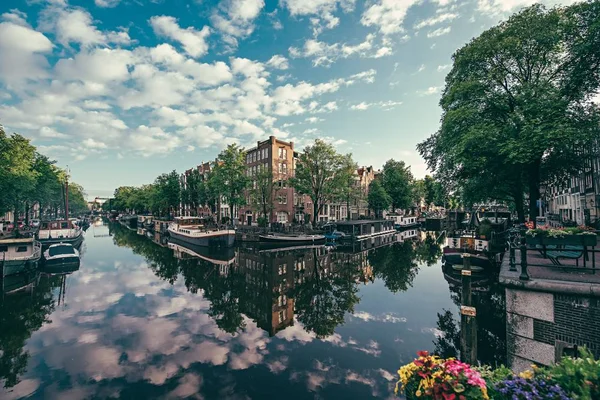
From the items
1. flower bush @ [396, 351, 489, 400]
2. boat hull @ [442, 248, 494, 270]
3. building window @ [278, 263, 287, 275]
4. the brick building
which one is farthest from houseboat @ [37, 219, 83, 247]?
boat hull @ [442, 248, 494, 270]

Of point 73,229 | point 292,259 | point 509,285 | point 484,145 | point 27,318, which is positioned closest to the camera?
point 509,285

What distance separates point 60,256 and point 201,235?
15.4 metres

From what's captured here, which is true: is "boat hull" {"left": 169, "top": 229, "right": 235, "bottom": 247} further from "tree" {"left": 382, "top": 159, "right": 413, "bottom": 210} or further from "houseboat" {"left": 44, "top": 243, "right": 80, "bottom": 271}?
"tree" {"left": 382, "top": 159, "right": 413, "bottom": 210}

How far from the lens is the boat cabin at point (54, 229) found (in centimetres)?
3462

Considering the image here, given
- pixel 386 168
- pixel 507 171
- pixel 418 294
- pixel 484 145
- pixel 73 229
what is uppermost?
pixel 386 168

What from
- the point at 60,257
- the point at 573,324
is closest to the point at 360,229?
the point at 60,257

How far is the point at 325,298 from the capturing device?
1678cm

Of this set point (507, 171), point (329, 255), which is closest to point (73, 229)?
point (329, 255)

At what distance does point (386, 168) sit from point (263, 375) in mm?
76507

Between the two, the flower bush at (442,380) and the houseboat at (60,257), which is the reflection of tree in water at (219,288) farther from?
the flower bush at (442,380)

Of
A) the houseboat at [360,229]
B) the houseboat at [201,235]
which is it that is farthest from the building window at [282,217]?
the houseboat at [201,235]

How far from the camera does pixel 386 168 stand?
7938 centimetres

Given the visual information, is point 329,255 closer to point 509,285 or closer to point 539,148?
point 539,148

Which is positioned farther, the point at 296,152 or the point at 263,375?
the point at 296,152
